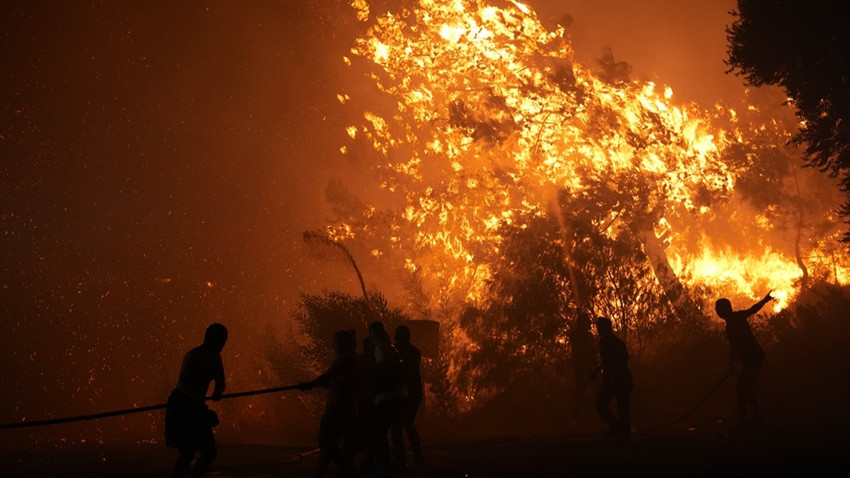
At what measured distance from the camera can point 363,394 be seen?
10.4 m

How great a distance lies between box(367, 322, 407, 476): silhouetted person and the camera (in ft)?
30.2

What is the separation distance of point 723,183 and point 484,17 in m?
17.0

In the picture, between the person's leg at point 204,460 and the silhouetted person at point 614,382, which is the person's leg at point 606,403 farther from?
the person's leg at point 204,460

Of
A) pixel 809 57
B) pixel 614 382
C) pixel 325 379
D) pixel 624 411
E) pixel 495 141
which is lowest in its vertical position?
pixel 624 411

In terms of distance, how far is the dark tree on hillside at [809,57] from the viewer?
19203 mm

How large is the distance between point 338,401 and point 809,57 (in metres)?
17.0

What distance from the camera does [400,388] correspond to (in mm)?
9398

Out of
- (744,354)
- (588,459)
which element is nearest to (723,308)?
(744,354)

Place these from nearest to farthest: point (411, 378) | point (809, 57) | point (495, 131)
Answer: point (411, 378) → point (809, 57) → point (495, 131)

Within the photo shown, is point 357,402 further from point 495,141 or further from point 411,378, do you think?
point 495,141

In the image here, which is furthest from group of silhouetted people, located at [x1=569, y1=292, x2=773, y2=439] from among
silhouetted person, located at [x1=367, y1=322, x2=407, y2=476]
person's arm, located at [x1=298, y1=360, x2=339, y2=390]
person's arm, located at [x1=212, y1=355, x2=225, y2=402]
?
person's arm, located at [x1=212, y1=355, x2=225, y2=402]

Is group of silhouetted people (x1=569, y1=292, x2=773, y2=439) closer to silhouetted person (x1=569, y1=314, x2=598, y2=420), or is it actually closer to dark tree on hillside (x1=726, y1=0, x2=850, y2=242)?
silhouetted person (x1=569, y1=314, x2=598, y2=420)

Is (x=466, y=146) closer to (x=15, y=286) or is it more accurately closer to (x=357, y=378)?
(x=357, y=378)

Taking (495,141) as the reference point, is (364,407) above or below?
below
